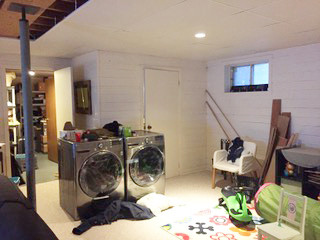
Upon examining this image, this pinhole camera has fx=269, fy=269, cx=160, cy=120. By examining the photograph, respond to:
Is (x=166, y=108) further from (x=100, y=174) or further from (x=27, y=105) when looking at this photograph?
(x=27, y=105)

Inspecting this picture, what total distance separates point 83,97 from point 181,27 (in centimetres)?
228

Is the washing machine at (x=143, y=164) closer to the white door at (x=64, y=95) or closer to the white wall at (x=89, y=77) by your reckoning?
the white wall at (x=89, y=77)

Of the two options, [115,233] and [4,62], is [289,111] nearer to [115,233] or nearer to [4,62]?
[115,233]

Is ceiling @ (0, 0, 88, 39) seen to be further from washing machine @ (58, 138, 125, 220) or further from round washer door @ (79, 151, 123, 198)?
round washer door @ (79, 151, 123, 198)

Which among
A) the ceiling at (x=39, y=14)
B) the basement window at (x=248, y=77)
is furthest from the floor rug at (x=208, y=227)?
the ceiling at (x=39, y=14)

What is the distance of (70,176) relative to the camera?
3158 mm

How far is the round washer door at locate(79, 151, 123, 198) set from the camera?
10.4 ft

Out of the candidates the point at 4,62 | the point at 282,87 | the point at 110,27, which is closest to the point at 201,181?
the point at 282,87

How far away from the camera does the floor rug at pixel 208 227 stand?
2.78m

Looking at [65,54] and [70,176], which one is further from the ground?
[65,54]

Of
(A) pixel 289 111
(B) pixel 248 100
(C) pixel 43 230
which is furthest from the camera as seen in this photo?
(B) pixel 248 100

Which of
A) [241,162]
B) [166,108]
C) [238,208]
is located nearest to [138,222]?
[238,208]

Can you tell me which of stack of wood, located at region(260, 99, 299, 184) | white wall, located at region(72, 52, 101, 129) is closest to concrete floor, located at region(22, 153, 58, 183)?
white wall, located at region(72, 52, 101, 129)

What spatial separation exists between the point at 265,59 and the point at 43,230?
13.5 ft
